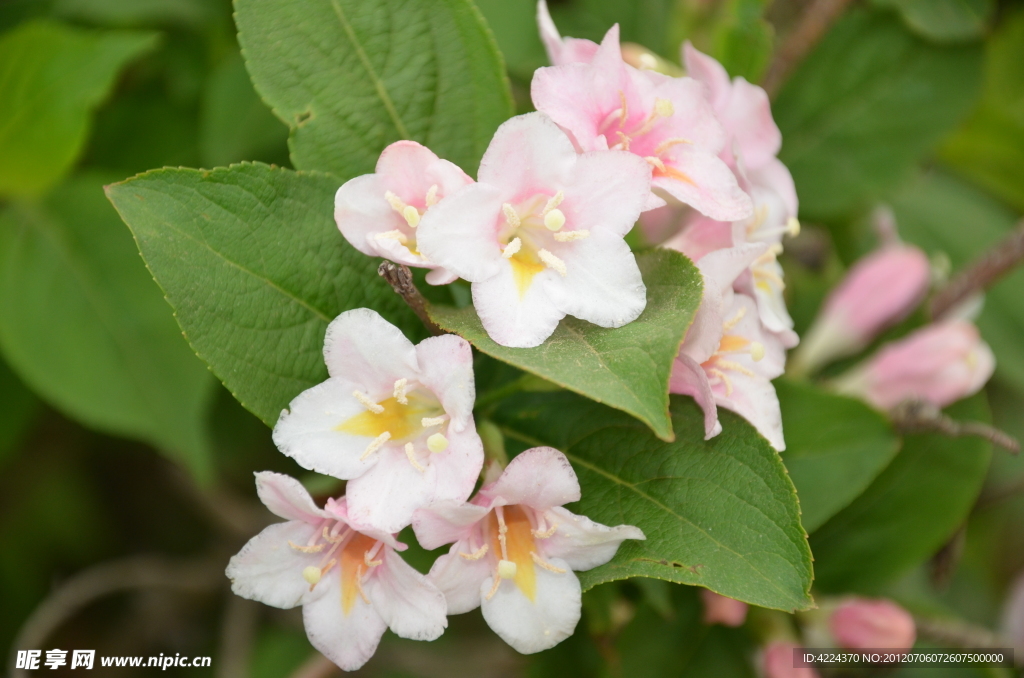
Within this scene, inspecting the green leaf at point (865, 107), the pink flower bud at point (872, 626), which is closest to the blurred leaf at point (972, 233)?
the green leaf at point (865, 107)

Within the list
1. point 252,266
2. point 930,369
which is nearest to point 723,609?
point 930,369

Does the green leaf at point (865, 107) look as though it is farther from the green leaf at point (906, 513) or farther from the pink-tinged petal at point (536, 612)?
Answer: the pink-tinged petal at point (536, 612)

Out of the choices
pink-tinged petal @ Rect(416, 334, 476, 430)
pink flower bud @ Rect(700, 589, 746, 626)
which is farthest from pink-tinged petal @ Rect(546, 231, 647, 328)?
pink flower bud @ Rect(700, 589, 746, 626)

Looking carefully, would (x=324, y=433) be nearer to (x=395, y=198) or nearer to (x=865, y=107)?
(x=395, y=198)

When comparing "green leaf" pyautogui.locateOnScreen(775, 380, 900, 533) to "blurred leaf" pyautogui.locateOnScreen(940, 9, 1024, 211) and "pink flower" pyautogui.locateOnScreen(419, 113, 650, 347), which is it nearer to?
"pink flower" pyautogui.locateOnScreen(419, 113, 650, 347)

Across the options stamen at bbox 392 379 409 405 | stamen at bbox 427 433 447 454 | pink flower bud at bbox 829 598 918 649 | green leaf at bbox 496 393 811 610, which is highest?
stamen at bbox 392 379 409 405

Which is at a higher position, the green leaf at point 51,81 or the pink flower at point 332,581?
the green leaf at point 51,81
